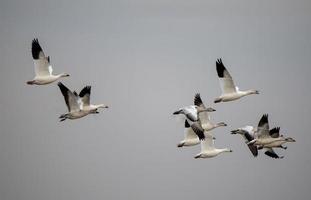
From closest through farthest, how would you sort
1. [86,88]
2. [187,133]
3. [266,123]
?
[266,123], [86,88], [187,133]

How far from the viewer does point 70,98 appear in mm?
33156

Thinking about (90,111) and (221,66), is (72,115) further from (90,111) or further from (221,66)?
(221,66)

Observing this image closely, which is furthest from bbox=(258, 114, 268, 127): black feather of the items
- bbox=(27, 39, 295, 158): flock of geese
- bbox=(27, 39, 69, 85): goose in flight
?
bbox=(27, 39, 69, 85): goose in flight

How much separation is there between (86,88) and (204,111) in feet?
17.4

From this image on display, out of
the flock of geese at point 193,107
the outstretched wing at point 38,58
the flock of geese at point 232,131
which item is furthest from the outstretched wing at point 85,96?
the flock of geese at point 232,131

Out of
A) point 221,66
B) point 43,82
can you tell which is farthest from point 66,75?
point 221,66

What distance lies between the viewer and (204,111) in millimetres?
36562

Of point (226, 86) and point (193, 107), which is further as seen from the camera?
point (226, 86)

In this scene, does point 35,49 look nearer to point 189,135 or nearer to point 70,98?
point 70,98

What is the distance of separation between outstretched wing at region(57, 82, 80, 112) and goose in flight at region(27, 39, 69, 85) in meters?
0.66

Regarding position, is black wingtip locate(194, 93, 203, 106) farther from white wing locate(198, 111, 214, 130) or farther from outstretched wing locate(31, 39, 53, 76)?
outstretched wing locate(31, 39, 53, 76)

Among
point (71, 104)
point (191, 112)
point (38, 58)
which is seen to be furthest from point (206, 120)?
point (38, 58)

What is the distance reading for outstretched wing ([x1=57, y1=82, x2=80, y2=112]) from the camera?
109ft

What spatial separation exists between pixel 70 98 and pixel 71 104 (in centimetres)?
34
